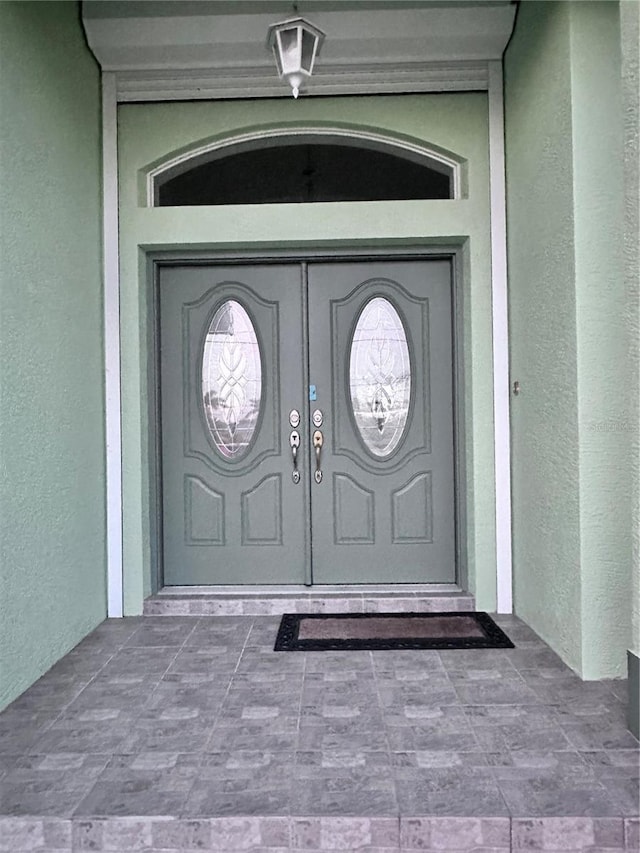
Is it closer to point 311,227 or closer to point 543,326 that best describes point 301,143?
point 311,227

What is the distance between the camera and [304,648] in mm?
3193

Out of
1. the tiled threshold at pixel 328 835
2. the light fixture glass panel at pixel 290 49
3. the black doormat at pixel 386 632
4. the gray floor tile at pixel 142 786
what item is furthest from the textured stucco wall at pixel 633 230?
the gray floor tile at pixel 142 786

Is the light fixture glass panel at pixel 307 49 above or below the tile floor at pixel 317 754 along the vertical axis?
above

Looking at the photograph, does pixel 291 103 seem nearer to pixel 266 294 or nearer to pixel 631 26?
pixel 266 294

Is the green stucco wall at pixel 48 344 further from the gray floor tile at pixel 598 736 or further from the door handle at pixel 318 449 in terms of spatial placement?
the gray floor tile at pixel 598 736

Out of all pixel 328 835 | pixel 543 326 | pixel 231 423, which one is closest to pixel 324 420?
pixel 231 423

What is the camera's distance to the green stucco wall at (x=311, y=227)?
3.72m

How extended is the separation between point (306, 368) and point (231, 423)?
595 millimetres

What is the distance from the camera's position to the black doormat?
3211 millimetres

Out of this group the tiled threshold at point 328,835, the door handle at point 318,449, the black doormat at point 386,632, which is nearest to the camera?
the tiled threshold at point 328,835

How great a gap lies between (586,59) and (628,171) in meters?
0.78

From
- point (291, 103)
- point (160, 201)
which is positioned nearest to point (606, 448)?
point (291, 103)

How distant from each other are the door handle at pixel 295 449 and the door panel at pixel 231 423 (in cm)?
3

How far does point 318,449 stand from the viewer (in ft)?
13.0
